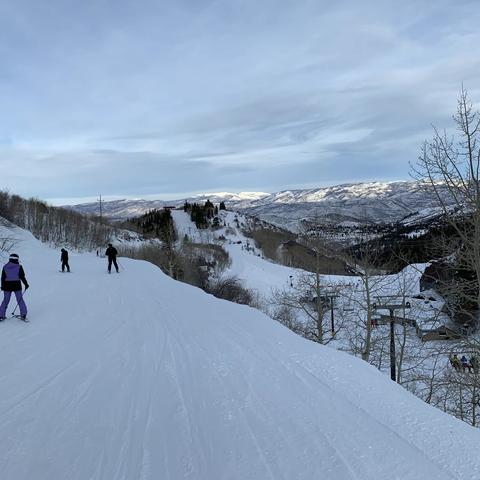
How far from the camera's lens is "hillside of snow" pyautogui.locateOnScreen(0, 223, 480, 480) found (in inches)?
168

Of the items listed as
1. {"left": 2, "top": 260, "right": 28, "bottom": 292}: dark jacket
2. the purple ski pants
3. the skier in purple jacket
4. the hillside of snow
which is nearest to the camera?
the hillside of snow

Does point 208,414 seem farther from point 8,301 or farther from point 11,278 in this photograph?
point 11,278

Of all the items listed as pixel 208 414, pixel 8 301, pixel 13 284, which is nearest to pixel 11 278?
pixel 13 284

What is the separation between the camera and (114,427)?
203 inches

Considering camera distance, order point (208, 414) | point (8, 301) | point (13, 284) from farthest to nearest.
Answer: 1. point (13, 284)
2. point (8, 301)
3. point (208, 414)

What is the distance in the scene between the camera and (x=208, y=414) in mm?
5535

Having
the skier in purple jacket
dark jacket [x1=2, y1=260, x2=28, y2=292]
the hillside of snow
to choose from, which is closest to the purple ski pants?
the skier in purple jacket

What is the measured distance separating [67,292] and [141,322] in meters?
7.10

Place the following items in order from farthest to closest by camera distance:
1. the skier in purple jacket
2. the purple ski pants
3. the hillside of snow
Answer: the skier in purple jacket → the purple ski pants → the hillside of snow

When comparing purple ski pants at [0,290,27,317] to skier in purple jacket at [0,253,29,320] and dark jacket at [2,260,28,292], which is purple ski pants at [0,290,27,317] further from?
dark jacket at [2,260,28,292]

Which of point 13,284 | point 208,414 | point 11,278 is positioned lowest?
point 208,414

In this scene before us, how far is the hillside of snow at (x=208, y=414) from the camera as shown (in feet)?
14.0

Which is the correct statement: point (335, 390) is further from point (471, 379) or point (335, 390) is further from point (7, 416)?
point (471, 379)

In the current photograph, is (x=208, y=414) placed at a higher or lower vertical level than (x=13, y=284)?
lower
